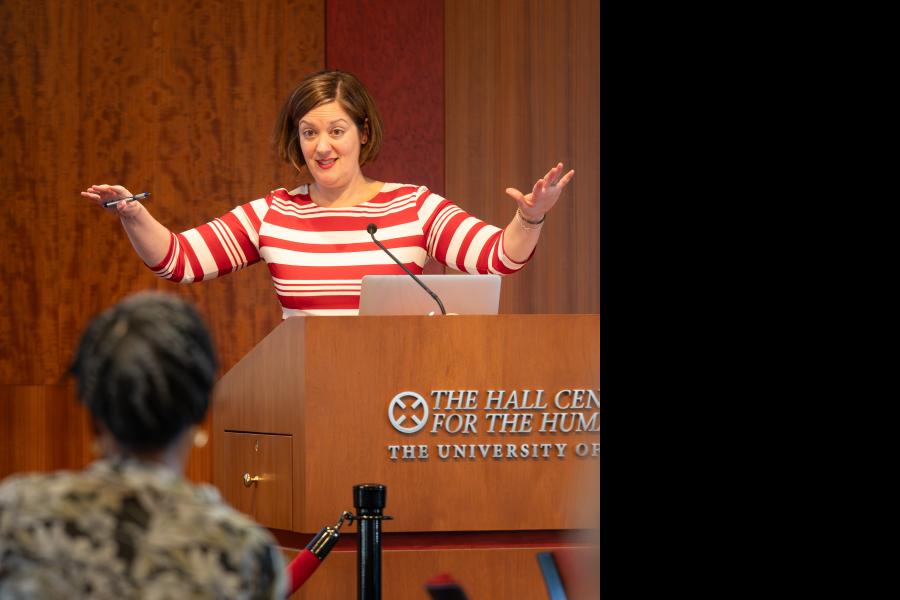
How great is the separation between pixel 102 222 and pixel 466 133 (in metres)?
1.48

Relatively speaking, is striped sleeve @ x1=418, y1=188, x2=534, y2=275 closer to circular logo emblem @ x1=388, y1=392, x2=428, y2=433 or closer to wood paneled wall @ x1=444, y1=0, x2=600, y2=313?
circular logo emblem @ x1=388, y1=392, x2=428, y2=433

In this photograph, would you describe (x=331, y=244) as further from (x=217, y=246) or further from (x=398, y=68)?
(x=398, y=68)

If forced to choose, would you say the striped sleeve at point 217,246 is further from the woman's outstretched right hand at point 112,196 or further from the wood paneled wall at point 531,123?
the wood paneled wall at point 531,123

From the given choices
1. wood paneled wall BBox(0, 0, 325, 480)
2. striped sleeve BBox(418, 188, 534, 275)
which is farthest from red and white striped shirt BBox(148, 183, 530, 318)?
wood paneled wall BBox(0, 0, 325, 480)

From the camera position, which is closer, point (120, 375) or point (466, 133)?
point (120, 375)

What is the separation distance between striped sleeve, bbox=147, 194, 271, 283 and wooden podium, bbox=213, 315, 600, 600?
3.26ft

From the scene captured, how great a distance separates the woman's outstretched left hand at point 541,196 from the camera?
10.0ft

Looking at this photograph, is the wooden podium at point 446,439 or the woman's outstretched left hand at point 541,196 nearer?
the wooden podium at point 446,439

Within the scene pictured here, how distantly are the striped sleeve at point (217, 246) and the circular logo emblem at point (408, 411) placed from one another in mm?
1126

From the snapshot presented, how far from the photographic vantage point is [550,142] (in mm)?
5297

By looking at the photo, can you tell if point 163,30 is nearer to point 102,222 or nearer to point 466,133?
point 102,222

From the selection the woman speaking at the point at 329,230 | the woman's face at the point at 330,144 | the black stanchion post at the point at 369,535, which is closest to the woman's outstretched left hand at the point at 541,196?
the woman speaking at the point at 329,230
